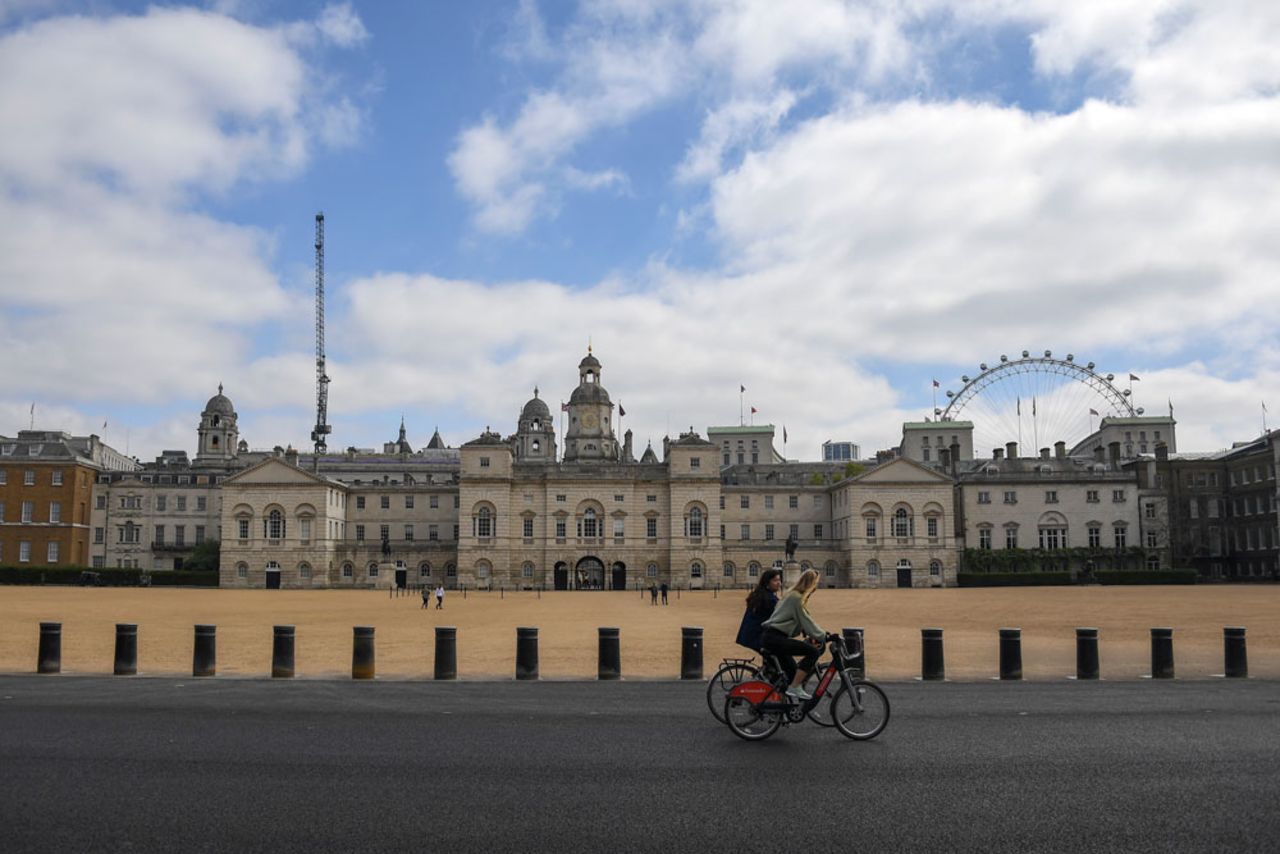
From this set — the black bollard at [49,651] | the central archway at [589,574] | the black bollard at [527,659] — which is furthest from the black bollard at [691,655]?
the central archway at [589,574]

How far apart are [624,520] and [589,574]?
582cm

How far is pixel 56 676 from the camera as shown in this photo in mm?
19500

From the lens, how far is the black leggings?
514 inches

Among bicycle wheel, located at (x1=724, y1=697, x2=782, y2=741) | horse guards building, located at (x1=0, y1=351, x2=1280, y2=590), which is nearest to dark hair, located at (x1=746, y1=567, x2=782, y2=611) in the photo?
bicycle wheel, located at (x1=724, y1=697, x2=782, y2=741)

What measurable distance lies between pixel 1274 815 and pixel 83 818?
10.1 meters

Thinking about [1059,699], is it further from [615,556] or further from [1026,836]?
[615,556]

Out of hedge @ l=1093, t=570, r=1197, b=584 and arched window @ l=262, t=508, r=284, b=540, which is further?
arched window @ l=262, t=508, r=284, b=540

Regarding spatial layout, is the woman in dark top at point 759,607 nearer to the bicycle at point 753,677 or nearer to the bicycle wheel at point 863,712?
the bicycle at point 753,677

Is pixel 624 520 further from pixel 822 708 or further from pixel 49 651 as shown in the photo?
pixel 822 708

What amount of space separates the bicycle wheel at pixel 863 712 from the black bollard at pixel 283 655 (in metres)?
11.1

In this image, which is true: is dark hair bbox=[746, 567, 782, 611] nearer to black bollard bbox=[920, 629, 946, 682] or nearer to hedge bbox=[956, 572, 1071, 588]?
black bollard bbox=[920, 629, 946, 682]

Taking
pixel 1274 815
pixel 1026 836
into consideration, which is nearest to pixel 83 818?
pixel 1026 836

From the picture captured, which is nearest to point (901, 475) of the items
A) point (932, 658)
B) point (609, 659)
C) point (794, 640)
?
point (932, 658)

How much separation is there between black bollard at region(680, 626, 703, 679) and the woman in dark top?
5461mm
